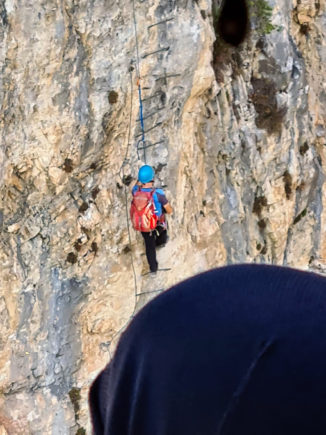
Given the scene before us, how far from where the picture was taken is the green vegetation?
1241cm

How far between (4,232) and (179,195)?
129 inches

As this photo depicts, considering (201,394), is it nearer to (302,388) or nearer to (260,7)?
(302,388)

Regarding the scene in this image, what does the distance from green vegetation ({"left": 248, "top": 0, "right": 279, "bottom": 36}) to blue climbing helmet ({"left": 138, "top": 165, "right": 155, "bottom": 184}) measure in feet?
15.7

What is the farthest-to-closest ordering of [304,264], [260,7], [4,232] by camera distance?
[304,264]
[260,7]
[4,232]

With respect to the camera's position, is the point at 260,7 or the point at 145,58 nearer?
the point at 145,58

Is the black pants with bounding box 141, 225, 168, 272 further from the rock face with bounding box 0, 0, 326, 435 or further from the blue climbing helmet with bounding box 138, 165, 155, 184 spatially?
the blue climbing helmet with bounding box 138, 165, 155, 184

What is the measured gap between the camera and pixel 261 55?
12.9 meters

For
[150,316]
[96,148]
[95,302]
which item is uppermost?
[96,148]

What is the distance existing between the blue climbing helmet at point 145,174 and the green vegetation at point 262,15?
15.7 feet

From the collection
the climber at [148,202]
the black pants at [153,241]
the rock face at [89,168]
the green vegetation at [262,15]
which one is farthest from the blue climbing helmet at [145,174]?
the green vegetation at [262,15]

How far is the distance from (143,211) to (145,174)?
2.01 ft

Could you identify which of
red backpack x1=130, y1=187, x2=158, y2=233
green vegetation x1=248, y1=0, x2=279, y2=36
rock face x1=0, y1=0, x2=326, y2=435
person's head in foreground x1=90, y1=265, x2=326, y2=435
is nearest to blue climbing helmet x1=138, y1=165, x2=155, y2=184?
red backpack x1=130, y1=187, x2=158, y2=233

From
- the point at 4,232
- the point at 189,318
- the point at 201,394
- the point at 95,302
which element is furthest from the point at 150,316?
the point at 95,302

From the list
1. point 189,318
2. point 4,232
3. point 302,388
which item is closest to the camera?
point 302,388
